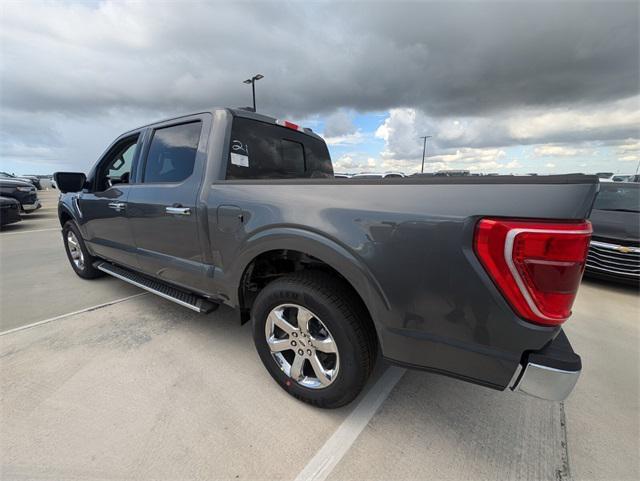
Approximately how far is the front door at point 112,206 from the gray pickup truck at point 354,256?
0.29 ft

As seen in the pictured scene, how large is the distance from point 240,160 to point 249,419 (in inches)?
71.7

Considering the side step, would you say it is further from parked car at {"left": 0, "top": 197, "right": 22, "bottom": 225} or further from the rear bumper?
parked car at {"left": 0, "top": 197, "right": 22, "bottom": 225}

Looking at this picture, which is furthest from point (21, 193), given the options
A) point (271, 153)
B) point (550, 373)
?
point (550, 373)

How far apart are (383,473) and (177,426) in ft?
3.91

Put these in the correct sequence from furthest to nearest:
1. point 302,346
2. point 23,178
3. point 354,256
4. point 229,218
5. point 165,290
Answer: point 23,178
point 165,290
point 229,218
point 302,346
point 354,256

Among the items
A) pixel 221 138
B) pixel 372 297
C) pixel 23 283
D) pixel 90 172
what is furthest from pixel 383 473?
pixel 23 283

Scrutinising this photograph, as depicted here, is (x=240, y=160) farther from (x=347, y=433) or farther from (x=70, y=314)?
(x=70, y=314)

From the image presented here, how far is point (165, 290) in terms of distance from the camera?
285 cm

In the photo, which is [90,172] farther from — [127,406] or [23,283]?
[127,406]

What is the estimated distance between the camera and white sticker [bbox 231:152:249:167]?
240 centimetres

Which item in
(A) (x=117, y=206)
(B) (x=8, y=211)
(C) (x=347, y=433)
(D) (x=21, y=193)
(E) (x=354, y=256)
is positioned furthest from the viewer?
(D) (x=21, y=193)

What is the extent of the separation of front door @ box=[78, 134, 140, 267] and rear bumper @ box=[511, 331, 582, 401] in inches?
129

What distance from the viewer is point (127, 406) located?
1.98 metres

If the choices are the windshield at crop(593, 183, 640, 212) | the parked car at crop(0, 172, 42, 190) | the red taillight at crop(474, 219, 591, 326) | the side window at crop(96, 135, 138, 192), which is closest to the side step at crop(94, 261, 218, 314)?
the side window at crop(96, 135, 138, 192)
